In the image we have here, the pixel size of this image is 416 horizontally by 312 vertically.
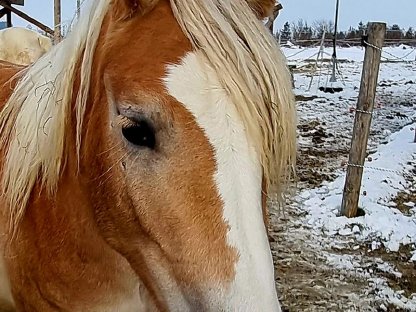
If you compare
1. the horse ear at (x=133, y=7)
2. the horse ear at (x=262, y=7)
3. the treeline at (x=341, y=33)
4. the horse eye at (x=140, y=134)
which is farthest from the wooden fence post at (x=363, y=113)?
the treeline at (x=341, y=33)

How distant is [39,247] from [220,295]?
2.50ft

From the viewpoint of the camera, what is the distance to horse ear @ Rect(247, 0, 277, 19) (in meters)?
1.43

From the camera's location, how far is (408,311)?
3139 mm

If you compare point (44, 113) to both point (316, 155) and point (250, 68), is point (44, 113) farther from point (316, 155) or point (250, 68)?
point (316, 155)

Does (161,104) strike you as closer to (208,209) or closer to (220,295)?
(208,209)

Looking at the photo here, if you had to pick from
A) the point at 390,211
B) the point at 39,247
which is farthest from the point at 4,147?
the point at 390,211

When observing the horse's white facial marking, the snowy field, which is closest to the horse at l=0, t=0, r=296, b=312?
the horse's white facial marking

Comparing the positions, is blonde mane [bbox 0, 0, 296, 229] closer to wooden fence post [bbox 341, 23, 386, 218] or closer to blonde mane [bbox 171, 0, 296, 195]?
blonde mane [bbox 171, 0, 296, 195]

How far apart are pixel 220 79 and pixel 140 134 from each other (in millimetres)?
224

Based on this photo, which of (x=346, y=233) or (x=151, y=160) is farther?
(x=346, y=233)

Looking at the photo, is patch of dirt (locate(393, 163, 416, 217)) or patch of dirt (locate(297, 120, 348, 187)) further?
patch of dirt (locate(297, 120, 348, 187))

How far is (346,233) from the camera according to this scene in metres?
4.21

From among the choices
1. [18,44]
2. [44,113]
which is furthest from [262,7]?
[18,44]

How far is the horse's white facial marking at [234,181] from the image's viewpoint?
40.2 inches
